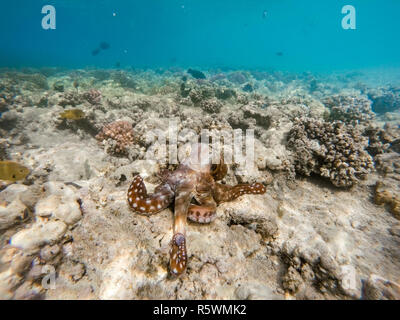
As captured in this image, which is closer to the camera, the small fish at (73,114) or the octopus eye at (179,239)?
the octopus eye at (179,239)

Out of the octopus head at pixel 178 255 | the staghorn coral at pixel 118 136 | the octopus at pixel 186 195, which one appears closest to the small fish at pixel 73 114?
the staghorn coral at pixel 118 136

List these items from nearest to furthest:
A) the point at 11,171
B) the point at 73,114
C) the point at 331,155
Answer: the point at 11,171 → the point at 331,155 → the point at 73,114

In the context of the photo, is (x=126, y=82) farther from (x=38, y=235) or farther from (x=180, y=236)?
(x=180, y=236)

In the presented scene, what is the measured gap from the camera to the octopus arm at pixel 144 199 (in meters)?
2.79

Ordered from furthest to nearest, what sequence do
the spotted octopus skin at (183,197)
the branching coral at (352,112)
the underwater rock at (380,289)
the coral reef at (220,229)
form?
the branching coral at (352,112), the spotted octopus skin at (183,197), the coral reef at (220,229), the underwater rock at (380,289)

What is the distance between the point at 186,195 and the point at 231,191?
2.92ft

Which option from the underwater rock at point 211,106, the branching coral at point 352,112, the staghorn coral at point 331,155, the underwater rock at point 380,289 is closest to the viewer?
the underwater rock at point 380,289

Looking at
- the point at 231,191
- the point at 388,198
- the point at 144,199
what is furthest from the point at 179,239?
the point at 388,198

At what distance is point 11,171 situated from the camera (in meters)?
3.52

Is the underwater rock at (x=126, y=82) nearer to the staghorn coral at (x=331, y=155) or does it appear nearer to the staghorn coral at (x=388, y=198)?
the staghorn coral at (x=331, y=155)

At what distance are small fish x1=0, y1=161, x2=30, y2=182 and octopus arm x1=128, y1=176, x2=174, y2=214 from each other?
2622 millimetres

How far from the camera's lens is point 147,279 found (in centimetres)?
241

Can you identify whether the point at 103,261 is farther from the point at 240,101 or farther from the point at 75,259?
the point at 240,101

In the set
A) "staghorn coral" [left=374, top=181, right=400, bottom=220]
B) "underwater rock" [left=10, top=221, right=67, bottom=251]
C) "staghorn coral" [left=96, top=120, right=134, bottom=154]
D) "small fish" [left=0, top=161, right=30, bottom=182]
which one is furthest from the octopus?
"staghorn coral" [left=374, top=181, right=400, bottom=220]
